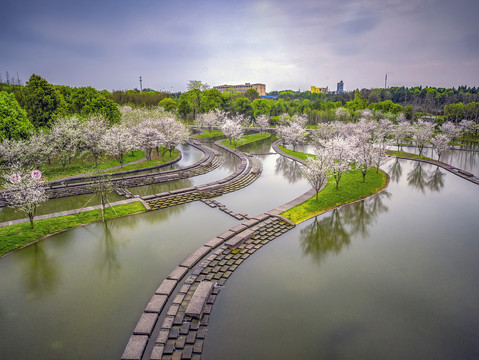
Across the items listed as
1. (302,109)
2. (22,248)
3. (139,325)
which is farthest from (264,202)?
(302,109)

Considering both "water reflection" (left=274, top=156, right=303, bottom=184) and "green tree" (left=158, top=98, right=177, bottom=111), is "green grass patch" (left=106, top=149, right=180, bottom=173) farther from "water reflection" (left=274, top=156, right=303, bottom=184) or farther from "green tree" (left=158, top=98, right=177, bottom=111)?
A: "green tree" (left=158, top=98, right=177, bottom=111)

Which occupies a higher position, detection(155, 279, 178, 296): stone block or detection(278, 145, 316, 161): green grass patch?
detection(278, 145, 316, 161): green grass patch

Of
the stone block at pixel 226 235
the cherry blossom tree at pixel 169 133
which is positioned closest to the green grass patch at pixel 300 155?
the cherry blossom tree at pixel 169 133

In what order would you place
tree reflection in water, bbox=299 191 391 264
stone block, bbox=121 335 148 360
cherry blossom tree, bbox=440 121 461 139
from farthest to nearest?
cherry blossom tree, bbox=440 121 461 139 < tree reflection in water, bbox=299 191 391 264 < stone block, bbox=121 335 148 360

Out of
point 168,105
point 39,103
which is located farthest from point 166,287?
point 168,105

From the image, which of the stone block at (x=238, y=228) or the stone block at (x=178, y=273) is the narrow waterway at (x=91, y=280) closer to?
the stone block at (x=178, y=273)

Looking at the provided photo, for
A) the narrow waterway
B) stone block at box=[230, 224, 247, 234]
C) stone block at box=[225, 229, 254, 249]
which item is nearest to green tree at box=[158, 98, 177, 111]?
the narrow waterway

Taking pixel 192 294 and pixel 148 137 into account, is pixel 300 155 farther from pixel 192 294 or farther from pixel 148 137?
pixel 192 294
